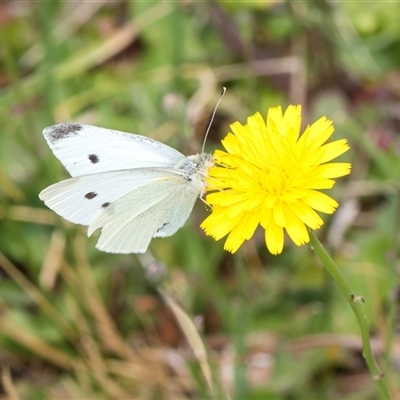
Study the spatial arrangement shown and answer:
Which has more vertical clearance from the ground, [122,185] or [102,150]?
[102,150]

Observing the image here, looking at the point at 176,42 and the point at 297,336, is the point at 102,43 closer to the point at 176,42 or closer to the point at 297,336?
the point at 176,42

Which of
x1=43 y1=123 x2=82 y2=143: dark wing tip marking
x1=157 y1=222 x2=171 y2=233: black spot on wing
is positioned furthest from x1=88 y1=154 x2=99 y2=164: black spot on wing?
x1=157 y1=222 x2=171 y2=233: black spot on wing

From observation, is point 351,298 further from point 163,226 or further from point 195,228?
point 195,228

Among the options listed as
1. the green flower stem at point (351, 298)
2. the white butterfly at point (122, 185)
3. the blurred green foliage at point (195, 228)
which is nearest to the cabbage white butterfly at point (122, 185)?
the white butterfly at point (122, 185)

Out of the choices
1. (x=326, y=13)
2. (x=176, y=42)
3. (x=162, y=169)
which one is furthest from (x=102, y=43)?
Answer: (x=162, y=169)

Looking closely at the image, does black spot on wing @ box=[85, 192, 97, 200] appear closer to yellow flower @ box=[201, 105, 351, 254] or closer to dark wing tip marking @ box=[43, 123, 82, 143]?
dark wing tip marking @ box=[43, 123, 82, 143]

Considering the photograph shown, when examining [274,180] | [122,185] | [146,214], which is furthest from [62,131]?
[274,180]

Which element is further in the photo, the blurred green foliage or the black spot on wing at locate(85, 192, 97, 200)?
the blurred green foliage
